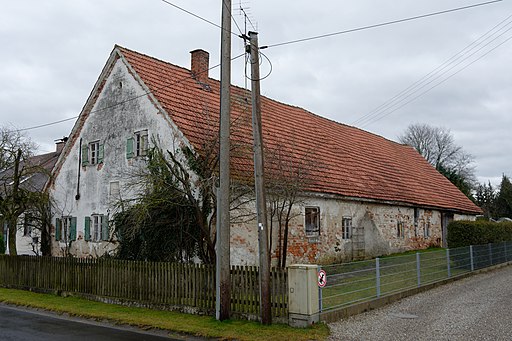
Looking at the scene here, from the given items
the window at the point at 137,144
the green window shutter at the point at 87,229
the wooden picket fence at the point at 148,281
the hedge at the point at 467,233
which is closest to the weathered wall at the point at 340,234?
the wooden picket fence at the point at 148,281

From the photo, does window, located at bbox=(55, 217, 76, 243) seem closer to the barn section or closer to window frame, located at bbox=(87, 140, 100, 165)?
the barn section

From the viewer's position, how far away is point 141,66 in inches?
767

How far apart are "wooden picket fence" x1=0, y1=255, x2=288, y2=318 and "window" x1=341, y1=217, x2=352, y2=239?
9.83 m

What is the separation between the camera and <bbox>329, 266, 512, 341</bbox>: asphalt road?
9844mm

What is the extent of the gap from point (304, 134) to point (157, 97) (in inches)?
331

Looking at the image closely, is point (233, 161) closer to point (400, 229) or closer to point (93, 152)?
point (93, 152)

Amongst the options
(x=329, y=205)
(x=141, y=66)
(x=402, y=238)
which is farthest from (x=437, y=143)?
(x=141, y=66)

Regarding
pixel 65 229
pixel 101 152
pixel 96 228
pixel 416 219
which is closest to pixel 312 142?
pixel 416 219

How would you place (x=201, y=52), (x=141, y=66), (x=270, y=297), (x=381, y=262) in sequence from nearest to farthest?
(x=270, y=297)
(x=381, y=262)
(x=141, y=66)
(x=201, y=52)

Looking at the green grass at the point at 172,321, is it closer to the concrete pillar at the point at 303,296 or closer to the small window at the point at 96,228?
the concrete pillar at the point at 303,296

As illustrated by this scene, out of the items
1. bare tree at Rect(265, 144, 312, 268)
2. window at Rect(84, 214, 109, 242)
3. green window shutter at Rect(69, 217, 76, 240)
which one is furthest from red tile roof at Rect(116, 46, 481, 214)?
green window shutter at Rect(69, 217, 76, 240)

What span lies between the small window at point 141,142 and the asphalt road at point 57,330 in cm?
697

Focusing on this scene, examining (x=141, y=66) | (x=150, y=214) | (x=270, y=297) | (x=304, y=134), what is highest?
(x=141, y=66)

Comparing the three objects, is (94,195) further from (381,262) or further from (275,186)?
(381,262)
